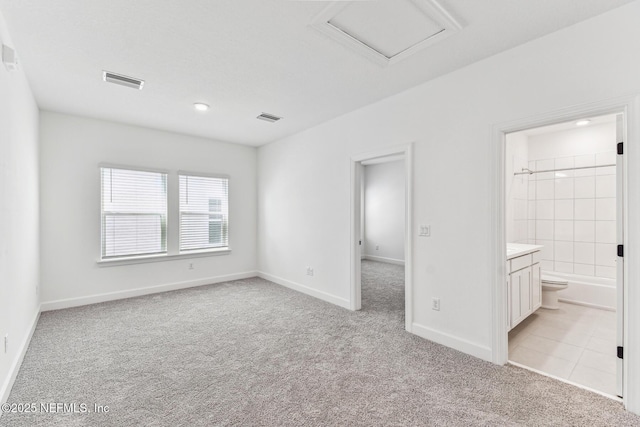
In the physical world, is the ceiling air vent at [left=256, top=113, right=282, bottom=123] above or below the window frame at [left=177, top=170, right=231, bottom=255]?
above

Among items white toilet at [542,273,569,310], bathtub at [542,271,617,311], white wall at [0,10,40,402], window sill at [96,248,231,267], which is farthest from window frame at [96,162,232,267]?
bathtub at [542,271,617,311]

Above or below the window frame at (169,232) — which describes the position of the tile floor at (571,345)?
below

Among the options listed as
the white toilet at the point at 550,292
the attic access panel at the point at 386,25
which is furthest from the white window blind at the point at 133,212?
the white toilet at the point at 550,292

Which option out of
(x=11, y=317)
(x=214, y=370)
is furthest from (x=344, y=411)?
(x=11, y=317)

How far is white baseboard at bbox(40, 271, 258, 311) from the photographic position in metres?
3.86

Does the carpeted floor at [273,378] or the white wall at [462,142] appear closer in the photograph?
the carpeted floor at [273,378]

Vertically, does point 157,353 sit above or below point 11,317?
below

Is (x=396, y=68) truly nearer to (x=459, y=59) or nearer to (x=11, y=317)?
(x=459, y=59)

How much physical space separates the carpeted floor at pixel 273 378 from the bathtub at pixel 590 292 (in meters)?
2.64

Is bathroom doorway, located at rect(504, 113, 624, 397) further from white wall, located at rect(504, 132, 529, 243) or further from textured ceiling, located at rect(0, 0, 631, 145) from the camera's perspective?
textured ceiling, located at rect(0, 0, 631, 145)

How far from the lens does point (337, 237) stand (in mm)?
4078

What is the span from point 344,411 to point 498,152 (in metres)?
2.35

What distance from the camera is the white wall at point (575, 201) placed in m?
4.08

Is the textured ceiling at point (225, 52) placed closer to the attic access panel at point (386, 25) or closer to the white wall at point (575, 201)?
the attic access panel at point (386, 25)
